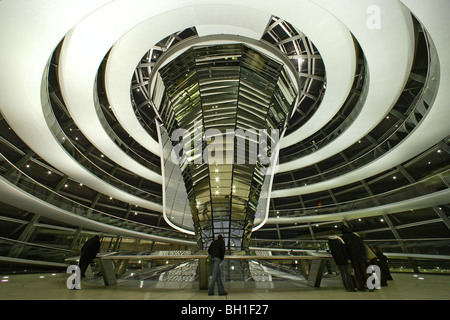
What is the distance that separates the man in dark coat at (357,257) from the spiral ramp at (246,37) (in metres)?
6.70

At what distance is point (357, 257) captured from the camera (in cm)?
473

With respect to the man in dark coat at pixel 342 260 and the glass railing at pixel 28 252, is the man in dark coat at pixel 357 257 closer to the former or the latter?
the man in dark coat at pixel 342 260

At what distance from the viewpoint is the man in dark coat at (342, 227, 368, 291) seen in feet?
15.5

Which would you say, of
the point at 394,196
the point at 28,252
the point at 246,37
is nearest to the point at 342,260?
the point at 246,37

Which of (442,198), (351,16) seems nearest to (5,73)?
(351,16)

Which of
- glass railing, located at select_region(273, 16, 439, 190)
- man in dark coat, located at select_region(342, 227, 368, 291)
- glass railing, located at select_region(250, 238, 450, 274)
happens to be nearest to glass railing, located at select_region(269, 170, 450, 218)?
glass railing, located at select_region(273, 16, 439, 190)

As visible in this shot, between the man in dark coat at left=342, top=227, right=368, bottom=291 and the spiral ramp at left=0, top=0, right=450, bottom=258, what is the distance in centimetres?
670

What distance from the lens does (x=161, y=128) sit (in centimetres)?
1452

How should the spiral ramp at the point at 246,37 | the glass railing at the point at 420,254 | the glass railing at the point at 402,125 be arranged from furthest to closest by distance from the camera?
the glass railing at the point at 420,254 → the glass railing at the point at 402,125 → the spiral ramp at the point at 246,37

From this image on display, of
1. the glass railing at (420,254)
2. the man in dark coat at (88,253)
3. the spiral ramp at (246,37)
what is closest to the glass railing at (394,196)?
the spiral ramp at (246,37)

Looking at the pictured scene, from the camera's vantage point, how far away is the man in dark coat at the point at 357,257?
4.71 meters

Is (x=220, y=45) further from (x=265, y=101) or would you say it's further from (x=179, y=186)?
(x=179, y=186)

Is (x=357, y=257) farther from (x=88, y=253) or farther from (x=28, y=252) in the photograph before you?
(x=28, y=252)
